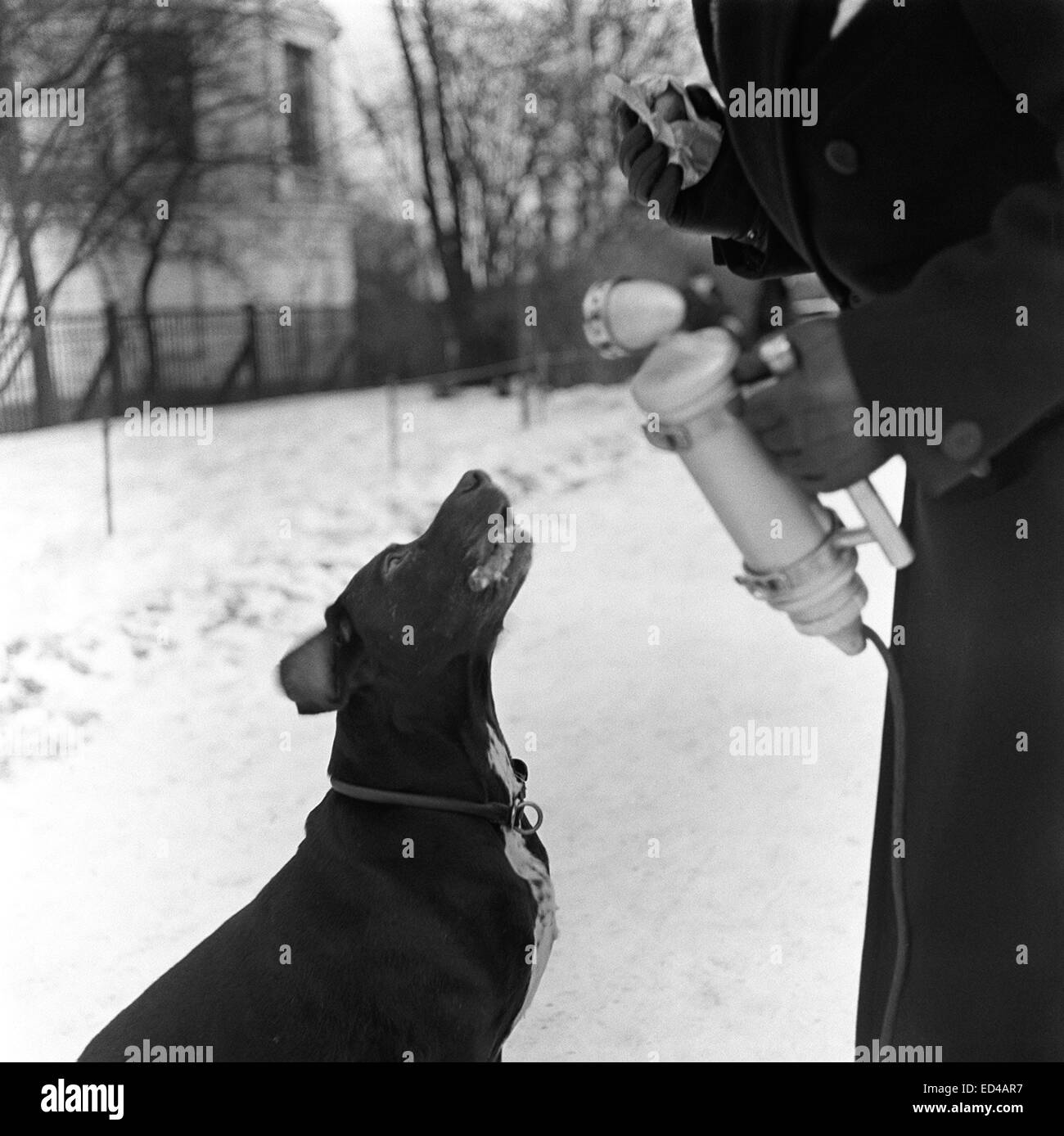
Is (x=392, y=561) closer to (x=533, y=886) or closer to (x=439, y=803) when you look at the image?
(x=439, y=803)

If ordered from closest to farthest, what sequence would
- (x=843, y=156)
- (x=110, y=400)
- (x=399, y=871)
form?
(x=843, y=156) → (x=399, y=871) → (x=110, y=400)

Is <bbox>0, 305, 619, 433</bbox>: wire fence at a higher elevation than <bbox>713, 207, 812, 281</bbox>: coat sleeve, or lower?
higher

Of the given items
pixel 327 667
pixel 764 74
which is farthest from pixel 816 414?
pixel 327 667

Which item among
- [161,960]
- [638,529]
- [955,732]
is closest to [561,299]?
[638,529]

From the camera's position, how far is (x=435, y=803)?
157 cm

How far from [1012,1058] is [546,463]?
4.46m

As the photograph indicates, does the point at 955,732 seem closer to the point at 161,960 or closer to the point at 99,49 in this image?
the point at 161,960

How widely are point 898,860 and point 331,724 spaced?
68.2 inches

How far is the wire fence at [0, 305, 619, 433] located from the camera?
3.13m

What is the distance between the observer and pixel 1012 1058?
1.29 meters

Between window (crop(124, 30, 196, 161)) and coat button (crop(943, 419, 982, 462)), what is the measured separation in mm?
2979

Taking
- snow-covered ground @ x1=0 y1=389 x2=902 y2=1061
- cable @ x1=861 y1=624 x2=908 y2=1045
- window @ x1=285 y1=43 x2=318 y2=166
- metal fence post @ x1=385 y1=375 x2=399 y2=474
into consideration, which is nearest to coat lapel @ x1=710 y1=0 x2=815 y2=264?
cable @ x1=861 y1=624 x2=908 y2=1045

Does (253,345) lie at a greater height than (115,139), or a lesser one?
lesser

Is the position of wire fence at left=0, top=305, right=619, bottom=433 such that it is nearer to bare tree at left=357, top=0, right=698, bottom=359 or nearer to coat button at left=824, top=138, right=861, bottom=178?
bare tree at left=357, top=0, right=698, bottom=359
